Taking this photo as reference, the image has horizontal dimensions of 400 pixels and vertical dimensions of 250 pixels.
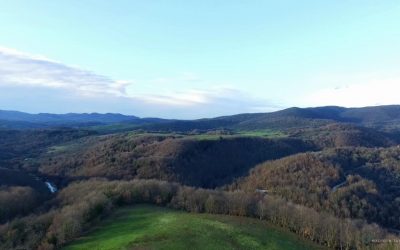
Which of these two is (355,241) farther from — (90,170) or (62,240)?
(90,170)

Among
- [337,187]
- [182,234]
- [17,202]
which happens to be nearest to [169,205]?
[182,234]

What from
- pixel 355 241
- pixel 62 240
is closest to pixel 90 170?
pixel 62 240

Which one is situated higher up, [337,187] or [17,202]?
[17,202]

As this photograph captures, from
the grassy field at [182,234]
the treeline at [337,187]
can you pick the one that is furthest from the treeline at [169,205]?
the treeline at [337,187]

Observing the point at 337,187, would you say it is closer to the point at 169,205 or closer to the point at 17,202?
the point at 169,205

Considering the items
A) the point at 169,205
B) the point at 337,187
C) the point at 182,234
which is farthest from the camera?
the point at 337,187

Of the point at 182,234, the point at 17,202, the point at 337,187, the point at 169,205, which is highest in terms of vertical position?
the point at 182,234

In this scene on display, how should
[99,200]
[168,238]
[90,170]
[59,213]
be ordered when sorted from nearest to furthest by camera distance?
[168,238] < [59,213] < [99,200] < [90,170]

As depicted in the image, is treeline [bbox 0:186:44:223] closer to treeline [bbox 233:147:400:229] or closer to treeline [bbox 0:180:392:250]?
treeline [bbox 0:180:392:250]
